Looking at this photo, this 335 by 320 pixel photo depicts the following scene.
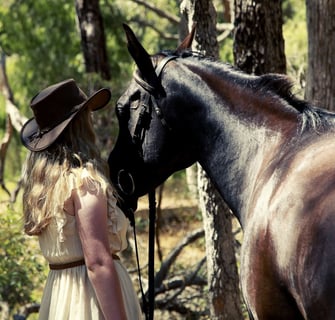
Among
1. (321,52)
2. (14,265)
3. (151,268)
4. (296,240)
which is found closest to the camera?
(296,240)

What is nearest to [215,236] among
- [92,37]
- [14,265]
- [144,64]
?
[14,265]

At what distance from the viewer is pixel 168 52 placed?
3623 millimetres

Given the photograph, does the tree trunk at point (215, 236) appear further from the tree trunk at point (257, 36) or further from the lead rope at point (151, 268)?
the lead rope at point (151, 268)

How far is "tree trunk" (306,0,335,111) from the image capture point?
5.82 meters

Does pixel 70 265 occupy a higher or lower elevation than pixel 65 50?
higher

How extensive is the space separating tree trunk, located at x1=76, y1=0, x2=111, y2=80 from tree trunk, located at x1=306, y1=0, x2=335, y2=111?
4.76 metres

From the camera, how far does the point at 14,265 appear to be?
670cm

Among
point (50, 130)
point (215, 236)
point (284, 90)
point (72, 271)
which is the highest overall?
point (284, 90)

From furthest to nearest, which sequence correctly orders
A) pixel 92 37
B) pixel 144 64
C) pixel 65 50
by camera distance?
pixel 65 50
pixel 92 37
pixel 144 64

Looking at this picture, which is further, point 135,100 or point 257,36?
point 257,36

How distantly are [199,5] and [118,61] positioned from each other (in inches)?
280

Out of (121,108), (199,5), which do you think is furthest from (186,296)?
(121,108)

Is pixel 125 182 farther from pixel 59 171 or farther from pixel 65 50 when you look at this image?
pixel 65 50

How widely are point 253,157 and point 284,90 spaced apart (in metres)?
0.30
